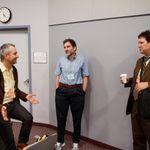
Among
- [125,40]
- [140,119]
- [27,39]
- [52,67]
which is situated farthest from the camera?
[27,39]

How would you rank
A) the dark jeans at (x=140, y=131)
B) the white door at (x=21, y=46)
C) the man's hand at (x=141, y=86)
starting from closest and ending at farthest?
the man's hand at (x=141, y=86)
the dark jeans at (x=140, y=131)
the white door at (x=21, y=46)

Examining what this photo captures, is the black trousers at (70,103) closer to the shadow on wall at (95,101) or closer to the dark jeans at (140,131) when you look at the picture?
the shadow on wall at (95,101)

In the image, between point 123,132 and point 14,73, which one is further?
point 123,132

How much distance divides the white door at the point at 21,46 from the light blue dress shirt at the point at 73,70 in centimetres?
126

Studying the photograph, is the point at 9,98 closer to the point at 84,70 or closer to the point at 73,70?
the point at 73,70

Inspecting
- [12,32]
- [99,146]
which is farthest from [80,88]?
[12,32]

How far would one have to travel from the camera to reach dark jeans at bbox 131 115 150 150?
90.6 inches

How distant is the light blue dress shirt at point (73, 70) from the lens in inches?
121

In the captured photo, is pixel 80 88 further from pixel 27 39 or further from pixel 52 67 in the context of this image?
pixel 27 39

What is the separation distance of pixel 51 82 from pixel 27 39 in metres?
0.89

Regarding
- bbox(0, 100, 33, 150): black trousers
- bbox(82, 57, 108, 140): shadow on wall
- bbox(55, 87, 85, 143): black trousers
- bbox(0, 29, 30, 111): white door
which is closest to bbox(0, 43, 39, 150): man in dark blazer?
bbox(0, 100, 33, 150): black trousers

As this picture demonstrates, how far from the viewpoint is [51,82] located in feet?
13.1

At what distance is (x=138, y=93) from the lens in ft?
7.52

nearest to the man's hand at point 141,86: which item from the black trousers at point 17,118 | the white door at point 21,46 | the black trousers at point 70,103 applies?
the black trousers at point 70,103
